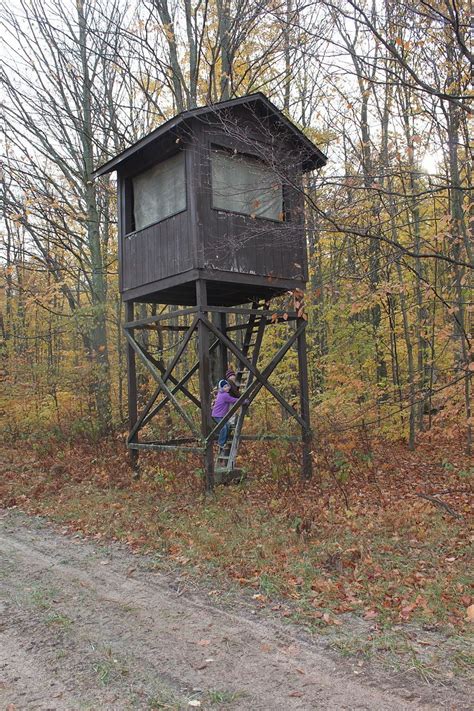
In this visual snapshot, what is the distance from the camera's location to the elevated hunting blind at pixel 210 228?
9.78 meters

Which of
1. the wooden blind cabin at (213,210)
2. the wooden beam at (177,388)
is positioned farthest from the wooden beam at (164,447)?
the wooden blind cabin at (213,210)

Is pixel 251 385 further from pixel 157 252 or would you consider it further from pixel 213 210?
pixel 213 210

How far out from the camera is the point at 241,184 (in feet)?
34.9

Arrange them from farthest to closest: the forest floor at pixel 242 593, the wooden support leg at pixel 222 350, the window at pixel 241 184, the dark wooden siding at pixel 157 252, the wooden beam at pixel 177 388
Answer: the wooden support leg at pixel 222 350, the wooden beam at pixel 177 388, the window at pixel 241 184, the dark wooden siding at pixel 157 252, the forest floor at pixel 242 593

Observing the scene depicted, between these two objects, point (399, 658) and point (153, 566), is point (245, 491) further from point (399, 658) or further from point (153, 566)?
point (399, 658)

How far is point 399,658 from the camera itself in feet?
14.0

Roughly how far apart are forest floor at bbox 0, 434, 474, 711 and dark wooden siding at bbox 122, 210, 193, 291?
4026 millimetres

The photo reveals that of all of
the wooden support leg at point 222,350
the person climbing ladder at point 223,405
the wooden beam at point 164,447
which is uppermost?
the wooden support leg at point 222,350

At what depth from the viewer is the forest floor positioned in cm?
394

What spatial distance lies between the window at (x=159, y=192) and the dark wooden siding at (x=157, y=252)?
0.86 ft

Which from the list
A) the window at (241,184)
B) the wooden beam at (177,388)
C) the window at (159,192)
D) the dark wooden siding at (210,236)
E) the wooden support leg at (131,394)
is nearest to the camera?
the dark wooden siding at (210,236)

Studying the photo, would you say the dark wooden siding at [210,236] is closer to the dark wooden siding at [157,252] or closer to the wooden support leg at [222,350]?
the dark wooden siding at [157,252]

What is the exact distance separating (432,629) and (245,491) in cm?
520

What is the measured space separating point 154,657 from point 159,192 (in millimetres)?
8772
